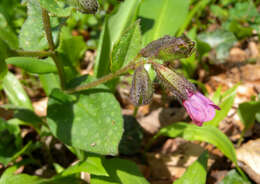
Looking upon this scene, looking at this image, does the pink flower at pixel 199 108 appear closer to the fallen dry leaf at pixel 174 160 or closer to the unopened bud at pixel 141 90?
the unopened bud at pixel 141 90

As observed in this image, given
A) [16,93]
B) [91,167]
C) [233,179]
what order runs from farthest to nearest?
[16,93] < [233,179] < [91,167]

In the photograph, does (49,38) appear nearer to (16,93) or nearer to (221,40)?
(16,93)

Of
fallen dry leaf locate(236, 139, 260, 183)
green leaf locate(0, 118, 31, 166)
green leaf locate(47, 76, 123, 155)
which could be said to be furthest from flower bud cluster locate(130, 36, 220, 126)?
green leaf locate(0, 118, 31, 166)

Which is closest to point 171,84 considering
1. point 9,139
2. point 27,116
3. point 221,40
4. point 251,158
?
point 251,158

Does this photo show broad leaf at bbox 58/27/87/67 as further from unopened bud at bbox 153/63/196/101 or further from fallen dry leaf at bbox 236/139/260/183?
fallen dry leaf at bbox 236/139/260/183

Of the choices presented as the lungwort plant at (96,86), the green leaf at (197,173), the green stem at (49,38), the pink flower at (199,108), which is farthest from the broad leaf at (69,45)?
the green leaf at (197,173)
